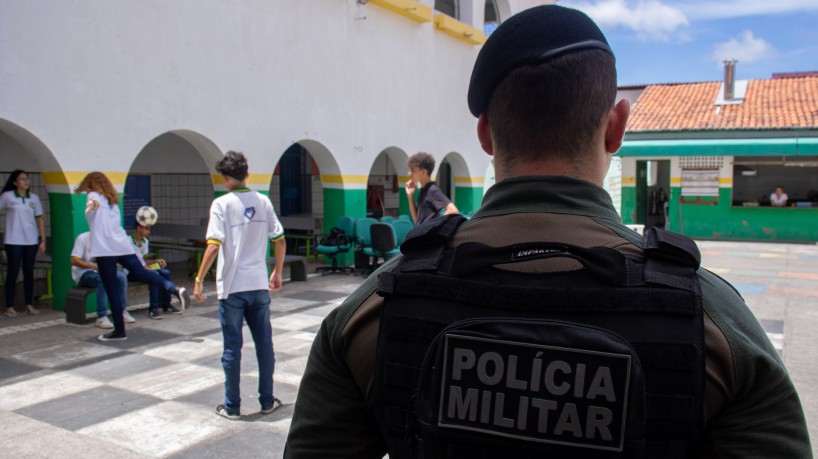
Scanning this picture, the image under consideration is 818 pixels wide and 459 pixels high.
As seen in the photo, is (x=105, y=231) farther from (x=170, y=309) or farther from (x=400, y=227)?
(x=400, y=227)

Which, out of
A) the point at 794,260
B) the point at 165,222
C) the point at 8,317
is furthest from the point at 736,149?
the point at 8,317

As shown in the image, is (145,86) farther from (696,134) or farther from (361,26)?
(696,134)

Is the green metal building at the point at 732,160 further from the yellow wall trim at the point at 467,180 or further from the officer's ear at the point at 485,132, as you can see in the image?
the officer's ear at the point at 485,132

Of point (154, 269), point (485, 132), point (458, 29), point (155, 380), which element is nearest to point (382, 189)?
point (458, 29)

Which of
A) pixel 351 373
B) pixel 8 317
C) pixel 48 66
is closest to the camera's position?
pixel 351 373

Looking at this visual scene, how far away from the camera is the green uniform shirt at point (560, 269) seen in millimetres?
1062

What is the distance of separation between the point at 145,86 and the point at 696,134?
56.5ft

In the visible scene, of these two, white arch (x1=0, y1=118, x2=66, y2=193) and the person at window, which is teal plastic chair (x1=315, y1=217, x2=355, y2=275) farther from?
the person at window

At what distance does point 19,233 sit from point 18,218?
192mm

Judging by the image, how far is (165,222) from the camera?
506 inches

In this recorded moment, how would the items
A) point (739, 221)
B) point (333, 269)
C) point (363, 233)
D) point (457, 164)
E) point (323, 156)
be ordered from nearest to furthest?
point (363, 233)
point (333, 269)
point (323, 156)
point (457, 164)
point (739, 221)

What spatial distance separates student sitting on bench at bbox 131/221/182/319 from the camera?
8320 millimetres

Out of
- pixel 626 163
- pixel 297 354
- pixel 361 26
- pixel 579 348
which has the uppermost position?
pixel 361 26

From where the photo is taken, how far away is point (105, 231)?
23.2 feet
